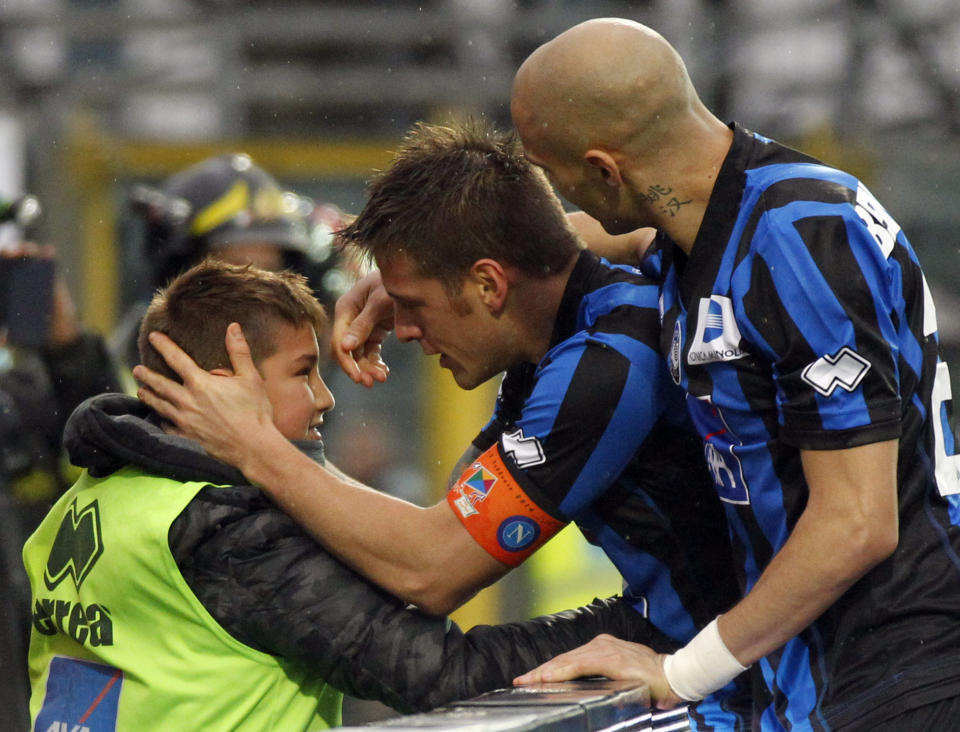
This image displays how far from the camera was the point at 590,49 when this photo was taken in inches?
91.1

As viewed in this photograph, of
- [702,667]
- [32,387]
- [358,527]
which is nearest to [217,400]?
[358,527]

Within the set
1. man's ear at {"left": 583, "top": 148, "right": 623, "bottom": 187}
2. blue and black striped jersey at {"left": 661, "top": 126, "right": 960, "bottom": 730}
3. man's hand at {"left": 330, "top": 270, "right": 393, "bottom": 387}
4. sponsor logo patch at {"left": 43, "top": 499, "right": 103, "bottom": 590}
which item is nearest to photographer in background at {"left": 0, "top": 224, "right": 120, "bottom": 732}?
man's hand at {"left": 330, "top": 270, "right": 393, "bottom": 387}

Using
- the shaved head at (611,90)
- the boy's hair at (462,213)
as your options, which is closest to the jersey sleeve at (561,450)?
the boy's hair at (462,213)

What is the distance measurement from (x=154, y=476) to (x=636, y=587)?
1050mm

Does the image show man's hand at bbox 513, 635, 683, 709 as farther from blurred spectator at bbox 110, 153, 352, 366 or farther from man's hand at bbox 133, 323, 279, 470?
blurred spectator at bbox 110, 153, 352, 366

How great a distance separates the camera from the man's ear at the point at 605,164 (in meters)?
2.34

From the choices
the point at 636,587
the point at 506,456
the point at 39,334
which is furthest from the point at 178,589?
the point at 39,334

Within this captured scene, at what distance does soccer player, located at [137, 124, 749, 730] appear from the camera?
8.04 feet

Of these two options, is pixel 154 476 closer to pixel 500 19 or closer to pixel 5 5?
pixel 500 19

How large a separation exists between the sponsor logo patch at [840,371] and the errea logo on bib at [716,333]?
0.57 feet

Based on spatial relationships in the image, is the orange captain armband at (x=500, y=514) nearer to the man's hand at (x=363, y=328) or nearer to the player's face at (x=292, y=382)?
the player's face at (x=292, y=382)

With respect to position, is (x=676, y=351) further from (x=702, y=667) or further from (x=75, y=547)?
(x=75, y=547)

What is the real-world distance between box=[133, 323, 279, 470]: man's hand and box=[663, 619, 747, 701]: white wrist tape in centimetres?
90

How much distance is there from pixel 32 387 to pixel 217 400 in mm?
2326
